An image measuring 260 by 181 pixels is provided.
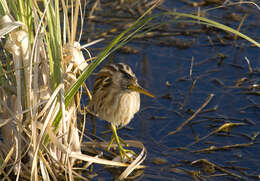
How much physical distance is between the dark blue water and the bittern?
324 mm

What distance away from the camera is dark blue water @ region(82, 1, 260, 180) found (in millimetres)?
4711

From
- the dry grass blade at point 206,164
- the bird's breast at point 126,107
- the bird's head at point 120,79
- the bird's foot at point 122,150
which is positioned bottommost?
the dry grass blade at point 206,164

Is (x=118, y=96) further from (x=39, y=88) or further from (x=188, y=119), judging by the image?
(x=39, y=88)

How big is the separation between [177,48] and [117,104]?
2.10m

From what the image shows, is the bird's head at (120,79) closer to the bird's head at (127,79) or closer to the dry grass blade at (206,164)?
the bird's head at (127,79)

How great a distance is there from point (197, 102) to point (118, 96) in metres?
1.15

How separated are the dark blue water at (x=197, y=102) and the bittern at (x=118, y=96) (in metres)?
0.32

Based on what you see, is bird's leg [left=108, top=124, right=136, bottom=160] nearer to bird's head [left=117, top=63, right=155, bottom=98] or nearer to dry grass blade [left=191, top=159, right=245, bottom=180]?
bird's head [left=117, top=63, right=155, bottom=98]

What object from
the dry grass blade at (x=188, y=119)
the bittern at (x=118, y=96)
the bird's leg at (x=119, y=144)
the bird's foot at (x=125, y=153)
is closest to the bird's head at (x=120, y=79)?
the bittern at (x=118, y=96)

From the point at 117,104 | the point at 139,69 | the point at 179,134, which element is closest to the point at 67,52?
the point at 117,104

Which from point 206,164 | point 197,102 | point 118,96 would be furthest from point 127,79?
point 197,102

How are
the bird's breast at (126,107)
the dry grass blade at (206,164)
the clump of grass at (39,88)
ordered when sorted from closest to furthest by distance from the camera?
the clump of grass at (39,88)
the dry grass blade at (206,164)
the bird's breast at (126,107)

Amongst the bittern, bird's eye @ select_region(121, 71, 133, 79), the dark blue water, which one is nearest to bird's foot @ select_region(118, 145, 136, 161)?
the bittern

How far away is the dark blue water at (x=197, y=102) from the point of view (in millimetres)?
4711
